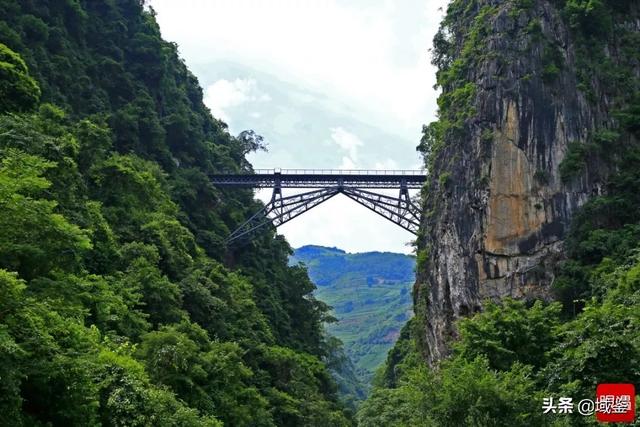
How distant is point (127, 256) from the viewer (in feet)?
63.2

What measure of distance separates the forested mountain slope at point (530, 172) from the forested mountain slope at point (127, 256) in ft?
21.7

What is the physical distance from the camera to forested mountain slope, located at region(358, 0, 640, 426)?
2334 centimetres

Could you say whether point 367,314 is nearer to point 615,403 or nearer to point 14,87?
point 14,87

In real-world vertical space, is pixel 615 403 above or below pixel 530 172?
below

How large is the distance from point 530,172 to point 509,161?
904 millimetres

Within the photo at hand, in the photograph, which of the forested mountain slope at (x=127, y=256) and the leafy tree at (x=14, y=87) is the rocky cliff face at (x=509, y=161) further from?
the leafy tree at (x=14, y=87)

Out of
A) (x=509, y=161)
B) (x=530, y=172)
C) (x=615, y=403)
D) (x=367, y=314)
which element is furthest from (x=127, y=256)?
(x=367, y=314)

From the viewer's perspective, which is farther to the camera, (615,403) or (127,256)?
(127,256)

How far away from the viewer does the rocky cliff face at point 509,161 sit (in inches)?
975

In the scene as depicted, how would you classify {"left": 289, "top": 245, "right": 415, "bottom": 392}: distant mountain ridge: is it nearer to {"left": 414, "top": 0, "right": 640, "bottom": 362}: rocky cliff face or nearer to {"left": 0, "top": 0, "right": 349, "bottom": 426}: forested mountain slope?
{"left": 0, "top": 0, "right": 349, "bottom": 426}: forested mountain slope

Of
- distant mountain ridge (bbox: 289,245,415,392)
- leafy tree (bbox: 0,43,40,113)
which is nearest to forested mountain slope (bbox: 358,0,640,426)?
leafy tree (bbox: 0,43,40,113)

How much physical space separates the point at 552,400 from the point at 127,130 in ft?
78.7

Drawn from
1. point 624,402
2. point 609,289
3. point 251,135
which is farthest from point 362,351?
point 624,402

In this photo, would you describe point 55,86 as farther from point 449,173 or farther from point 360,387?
point 360,387
